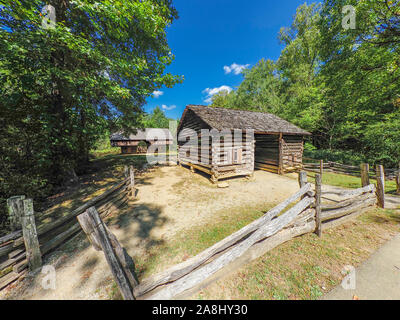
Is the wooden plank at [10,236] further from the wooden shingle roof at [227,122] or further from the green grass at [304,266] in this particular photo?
the wooden shingle roof at [227,122]

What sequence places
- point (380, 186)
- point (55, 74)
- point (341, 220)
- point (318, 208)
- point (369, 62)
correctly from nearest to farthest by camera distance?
1. point (318, 208)
2. point (341, 220)
3. point (380, 186)
4. point (55, 74)
5. point (369, 62)

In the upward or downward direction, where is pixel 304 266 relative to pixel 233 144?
downward

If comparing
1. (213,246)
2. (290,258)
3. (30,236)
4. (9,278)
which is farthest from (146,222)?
(290,258)

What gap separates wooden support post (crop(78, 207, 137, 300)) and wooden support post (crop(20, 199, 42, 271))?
5.65 feet

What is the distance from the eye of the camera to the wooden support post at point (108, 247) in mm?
2086

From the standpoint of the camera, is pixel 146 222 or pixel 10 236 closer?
pixel 10 236

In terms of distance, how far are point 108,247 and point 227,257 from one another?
2157mm

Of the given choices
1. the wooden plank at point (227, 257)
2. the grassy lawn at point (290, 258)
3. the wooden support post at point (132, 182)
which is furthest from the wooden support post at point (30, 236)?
the wooden support post at point (132, 182)

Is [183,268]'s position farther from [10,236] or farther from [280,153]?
[280,153]

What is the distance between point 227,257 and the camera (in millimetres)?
2594
